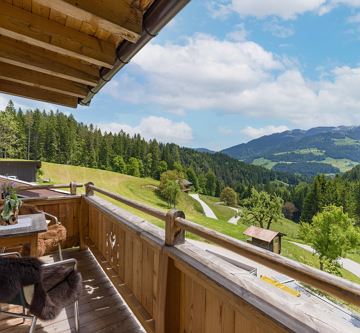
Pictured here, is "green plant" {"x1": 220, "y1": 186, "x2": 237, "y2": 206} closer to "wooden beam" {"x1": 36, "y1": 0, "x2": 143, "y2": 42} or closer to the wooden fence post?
the wooden fence post

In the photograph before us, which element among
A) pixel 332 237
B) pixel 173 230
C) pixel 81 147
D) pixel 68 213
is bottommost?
pixel 332 237

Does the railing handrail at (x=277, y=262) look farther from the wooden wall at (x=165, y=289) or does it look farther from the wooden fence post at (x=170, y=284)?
the wooden wall at (x=165, y=289)

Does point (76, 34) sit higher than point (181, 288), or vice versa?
point (76, 34)

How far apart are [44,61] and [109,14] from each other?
118 centimetres

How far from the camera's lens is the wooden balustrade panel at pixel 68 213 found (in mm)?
4468

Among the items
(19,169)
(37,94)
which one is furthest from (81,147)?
(37,94)

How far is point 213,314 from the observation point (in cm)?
145

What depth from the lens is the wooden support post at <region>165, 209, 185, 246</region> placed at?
6.04 feet

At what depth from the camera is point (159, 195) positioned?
43031 millimetres

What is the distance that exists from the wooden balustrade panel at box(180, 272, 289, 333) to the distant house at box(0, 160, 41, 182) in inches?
900

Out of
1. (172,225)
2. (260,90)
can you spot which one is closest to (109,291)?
(172,225)

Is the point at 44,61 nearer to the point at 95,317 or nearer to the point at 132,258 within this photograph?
the point at 132,258

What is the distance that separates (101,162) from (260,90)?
3993 inches

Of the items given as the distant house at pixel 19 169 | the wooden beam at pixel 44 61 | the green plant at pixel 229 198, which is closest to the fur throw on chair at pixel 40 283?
the wooden beam at pixel 44 61
